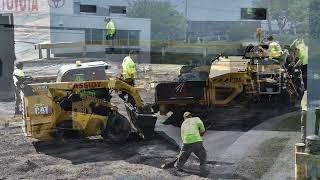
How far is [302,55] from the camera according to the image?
1460cm

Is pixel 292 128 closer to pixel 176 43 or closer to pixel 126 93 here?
pixel 126 93

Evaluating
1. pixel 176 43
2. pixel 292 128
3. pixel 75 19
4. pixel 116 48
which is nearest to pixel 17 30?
pixel 75 19

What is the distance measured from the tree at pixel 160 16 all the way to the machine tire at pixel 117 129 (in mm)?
8865

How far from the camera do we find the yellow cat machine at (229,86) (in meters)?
12.5

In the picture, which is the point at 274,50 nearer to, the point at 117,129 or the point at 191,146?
the point at 117,129

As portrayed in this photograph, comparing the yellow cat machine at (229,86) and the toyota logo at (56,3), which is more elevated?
the toyota logo at (56,3)

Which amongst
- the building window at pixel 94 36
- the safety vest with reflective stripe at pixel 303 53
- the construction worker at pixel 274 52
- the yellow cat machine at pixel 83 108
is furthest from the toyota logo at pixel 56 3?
the safety vest with reflective stripe at pixel 303 53

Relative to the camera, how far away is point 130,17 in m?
20.1

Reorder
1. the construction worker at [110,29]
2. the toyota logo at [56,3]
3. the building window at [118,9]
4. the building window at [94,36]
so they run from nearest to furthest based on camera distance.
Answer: the toyota logo at [56,3]
the building window at [118,9]
the construction worker at [110,29]
the building window at [94,36]

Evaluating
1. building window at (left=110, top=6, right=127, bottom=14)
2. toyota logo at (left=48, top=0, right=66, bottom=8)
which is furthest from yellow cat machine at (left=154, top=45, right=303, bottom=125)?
toyota logo at (left=48, top=0, right=66, bottom=8)

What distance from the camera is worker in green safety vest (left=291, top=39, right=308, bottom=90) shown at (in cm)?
1425

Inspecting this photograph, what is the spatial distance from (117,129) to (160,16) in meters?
9.75

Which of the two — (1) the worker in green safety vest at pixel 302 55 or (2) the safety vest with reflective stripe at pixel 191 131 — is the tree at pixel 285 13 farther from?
(2) the safety vest with reflective stripe at pixel 191 131

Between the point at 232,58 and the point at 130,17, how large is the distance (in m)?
6.37
